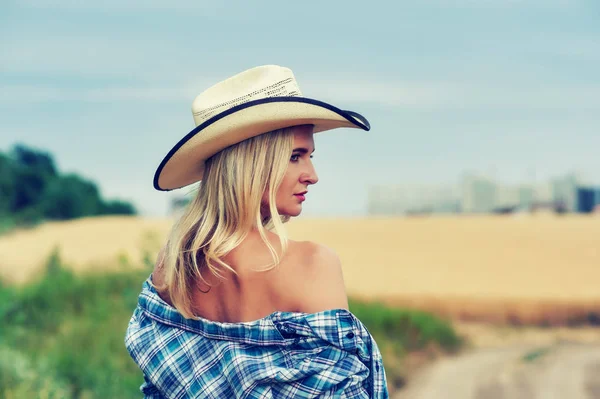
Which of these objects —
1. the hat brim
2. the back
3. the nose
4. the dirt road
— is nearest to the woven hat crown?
the hat brim

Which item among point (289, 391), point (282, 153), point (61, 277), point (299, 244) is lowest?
point (61, 277)

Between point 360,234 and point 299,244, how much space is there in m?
19.1

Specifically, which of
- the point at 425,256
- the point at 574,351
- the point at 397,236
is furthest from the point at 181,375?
the point at 397,236

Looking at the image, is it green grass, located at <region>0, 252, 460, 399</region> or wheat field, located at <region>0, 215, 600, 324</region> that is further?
wheat field, located at <region>0, 215, 600, 324</region>

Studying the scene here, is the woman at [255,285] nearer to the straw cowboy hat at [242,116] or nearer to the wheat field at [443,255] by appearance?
the straw cowboy hat at [242,116]

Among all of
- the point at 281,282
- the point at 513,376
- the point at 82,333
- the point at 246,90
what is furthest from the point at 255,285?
the point at 513,376

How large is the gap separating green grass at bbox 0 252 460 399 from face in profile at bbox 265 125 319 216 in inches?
161

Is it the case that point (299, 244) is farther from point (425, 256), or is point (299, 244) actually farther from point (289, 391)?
point (425, 256)

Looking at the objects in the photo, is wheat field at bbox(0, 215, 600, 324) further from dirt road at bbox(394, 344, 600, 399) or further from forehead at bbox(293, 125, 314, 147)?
forehead at bbox(293, 125, 314, 147)

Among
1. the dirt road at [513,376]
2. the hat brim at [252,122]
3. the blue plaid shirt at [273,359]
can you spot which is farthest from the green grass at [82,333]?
the hat brim at [252,122]

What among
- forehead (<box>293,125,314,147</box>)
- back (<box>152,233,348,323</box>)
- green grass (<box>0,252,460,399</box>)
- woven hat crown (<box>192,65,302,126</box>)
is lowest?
green grass (<box>0,252,460,399</box>)

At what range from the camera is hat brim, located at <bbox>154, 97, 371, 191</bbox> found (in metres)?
2.85

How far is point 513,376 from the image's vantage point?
11.8 metres

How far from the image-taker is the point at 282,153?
9.36ft
